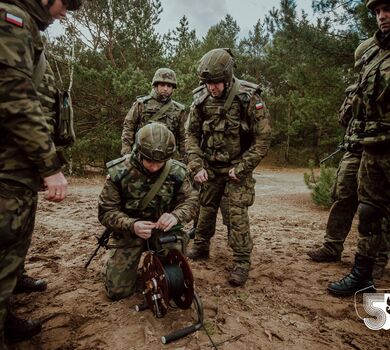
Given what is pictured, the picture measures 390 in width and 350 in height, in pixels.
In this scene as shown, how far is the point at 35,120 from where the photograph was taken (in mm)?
1970

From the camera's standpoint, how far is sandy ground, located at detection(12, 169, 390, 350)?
266 cm

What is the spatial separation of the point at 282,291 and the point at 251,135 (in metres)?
1.86

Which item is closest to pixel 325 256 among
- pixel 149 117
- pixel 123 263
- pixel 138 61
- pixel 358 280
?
pixel 358 280

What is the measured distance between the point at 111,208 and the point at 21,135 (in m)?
1.49

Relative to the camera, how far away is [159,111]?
5871mm

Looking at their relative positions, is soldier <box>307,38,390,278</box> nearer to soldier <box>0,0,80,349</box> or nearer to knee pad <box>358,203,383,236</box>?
knee pad <box>358,203,383,236</box>

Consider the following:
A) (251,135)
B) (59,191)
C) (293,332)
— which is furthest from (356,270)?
(59,191)

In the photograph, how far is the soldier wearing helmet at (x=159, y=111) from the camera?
5.87 meters

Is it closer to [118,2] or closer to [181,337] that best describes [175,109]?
[181,337]

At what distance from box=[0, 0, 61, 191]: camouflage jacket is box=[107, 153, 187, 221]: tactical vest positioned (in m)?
1.21

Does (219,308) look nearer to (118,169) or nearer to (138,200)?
(138,200)

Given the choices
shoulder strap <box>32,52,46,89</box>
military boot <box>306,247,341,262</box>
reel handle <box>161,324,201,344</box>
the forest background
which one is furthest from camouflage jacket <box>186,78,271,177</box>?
the forest background

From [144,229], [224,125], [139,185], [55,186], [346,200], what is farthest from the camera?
[346,200]

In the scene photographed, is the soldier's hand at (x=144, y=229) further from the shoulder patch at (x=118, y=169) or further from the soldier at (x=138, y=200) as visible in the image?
the shoulder patch at (x=118, y=169)
